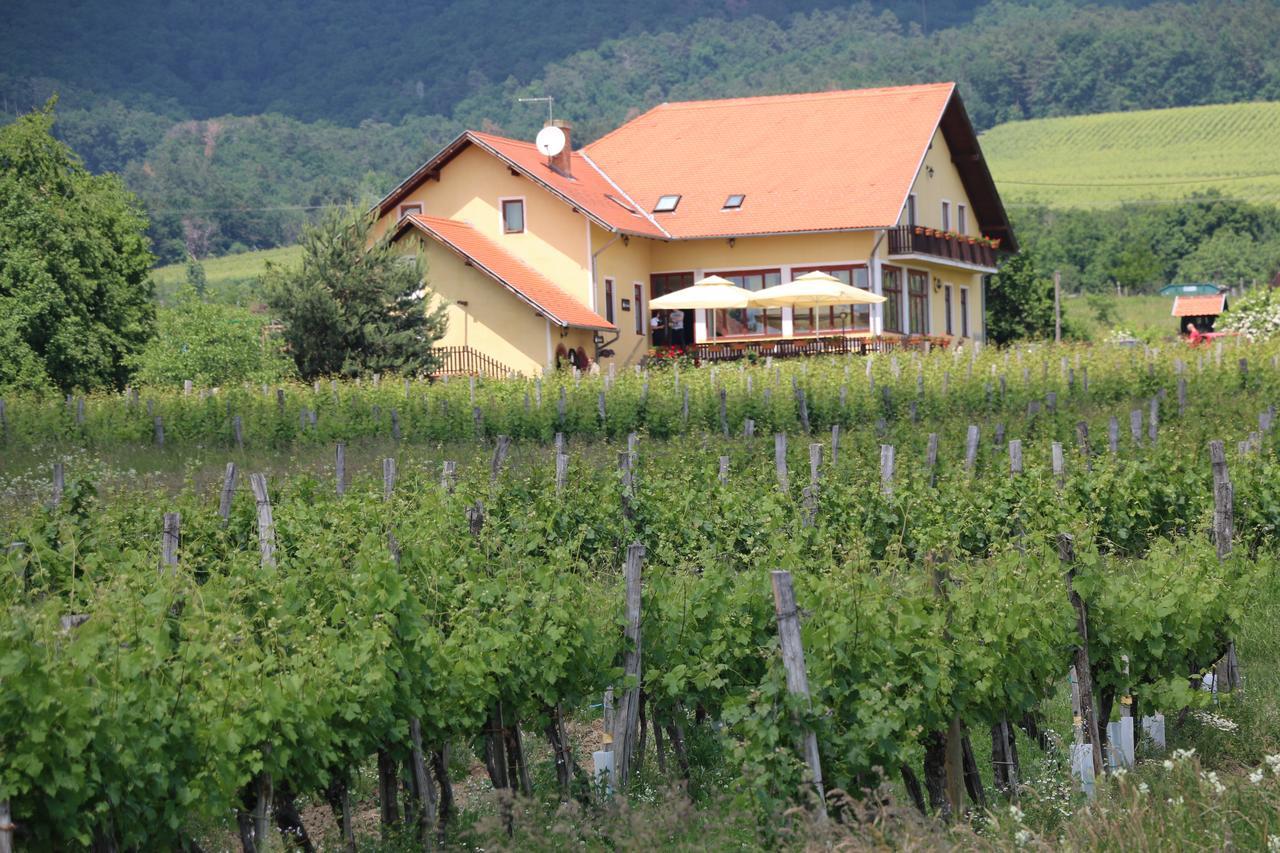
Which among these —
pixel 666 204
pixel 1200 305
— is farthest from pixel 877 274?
pixel 1200 305

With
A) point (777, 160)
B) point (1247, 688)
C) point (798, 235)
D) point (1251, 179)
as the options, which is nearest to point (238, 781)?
point (1247, 688)

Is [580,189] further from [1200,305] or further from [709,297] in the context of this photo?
[1200,305]

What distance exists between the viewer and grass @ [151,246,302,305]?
96375mm

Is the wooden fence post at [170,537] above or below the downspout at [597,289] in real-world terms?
below

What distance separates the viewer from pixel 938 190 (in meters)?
45.4

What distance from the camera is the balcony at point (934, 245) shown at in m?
41.9

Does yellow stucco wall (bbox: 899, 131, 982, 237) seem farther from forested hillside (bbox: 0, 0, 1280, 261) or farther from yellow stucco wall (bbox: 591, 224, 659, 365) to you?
forested hillside (bbox: 0, 0, 1280, 261)

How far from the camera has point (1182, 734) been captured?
9203 millimetres

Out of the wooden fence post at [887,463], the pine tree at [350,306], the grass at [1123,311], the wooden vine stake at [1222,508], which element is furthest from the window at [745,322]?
the grass at [1123,311]

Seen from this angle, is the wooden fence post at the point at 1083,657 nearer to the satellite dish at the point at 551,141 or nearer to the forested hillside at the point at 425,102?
the satellite dish at the point at 551,141

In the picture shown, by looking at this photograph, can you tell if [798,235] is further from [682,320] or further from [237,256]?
[237,256]

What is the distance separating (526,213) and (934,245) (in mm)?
11089

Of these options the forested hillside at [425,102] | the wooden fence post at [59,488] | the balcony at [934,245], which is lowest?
the wooden fence post at [59,488]

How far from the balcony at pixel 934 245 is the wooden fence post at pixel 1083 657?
109 feet
